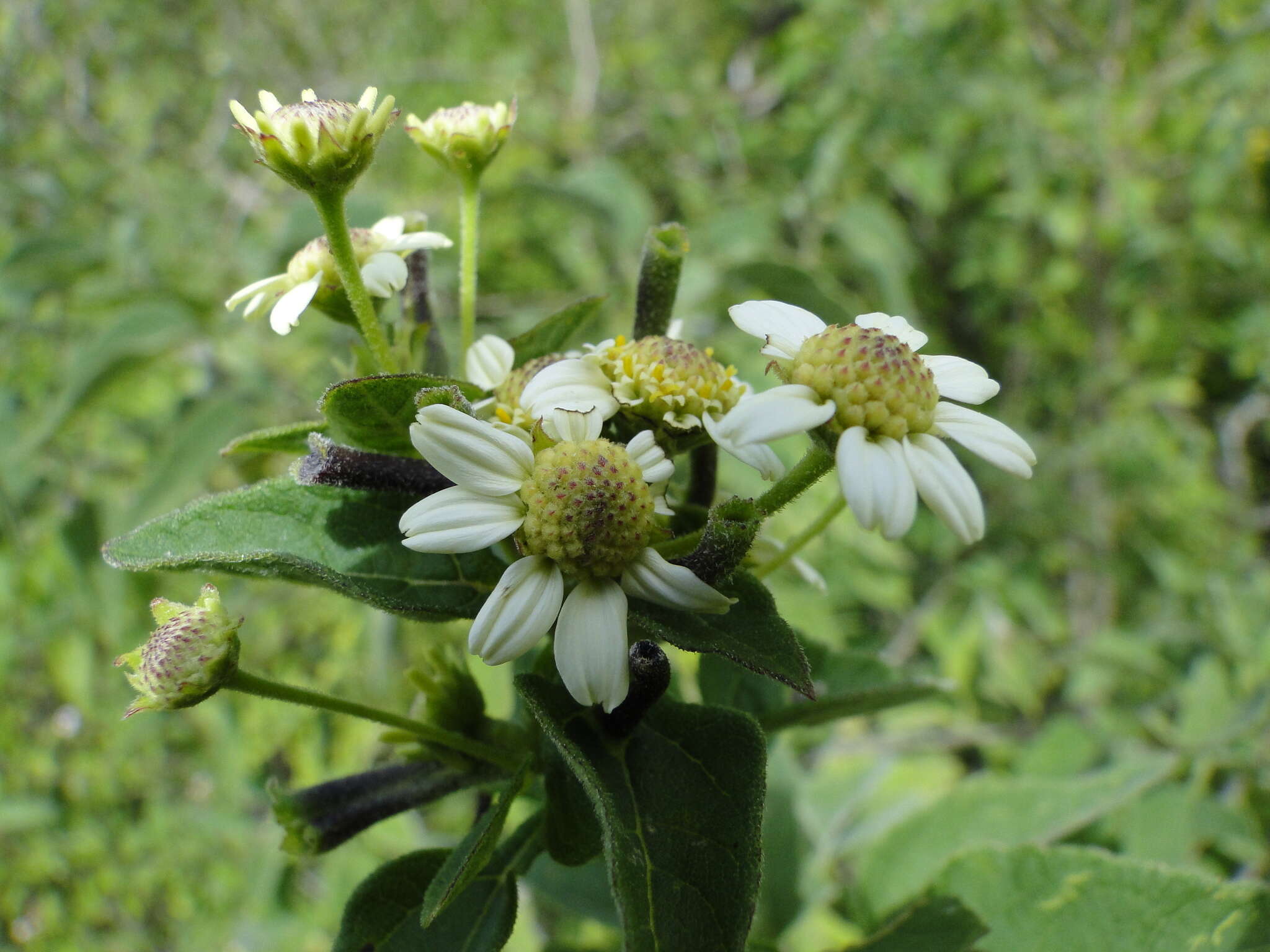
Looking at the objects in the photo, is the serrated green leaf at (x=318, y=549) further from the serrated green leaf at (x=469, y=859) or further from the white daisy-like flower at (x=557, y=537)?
the serrated green leaf at (x=469, y=859)

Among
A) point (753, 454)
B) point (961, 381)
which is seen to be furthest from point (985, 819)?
point (753, 454)

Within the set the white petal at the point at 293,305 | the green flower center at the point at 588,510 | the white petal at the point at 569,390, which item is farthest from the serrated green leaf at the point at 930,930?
the white petal at the point at 293,305

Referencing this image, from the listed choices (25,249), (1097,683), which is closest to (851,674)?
(1097,683)

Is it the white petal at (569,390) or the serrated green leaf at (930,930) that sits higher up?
the white petal at (569,390)

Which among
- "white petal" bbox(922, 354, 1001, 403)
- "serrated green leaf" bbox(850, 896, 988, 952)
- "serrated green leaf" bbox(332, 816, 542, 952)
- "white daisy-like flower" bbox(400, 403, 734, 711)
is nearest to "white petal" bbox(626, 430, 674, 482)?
"white daisy-like flower" bbox(400, 403, 734, 711)

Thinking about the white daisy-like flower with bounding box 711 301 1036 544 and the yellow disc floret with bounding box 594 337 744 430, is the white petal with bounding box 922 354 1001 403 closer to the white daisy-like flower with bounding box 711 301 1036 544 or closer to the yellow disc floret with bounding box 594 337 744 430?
the white daisy-like flower with bounding box 711 301 1036 544

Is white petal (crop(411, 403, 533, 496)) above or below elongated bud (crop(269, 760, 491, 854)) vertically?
above
